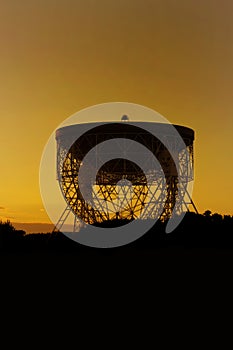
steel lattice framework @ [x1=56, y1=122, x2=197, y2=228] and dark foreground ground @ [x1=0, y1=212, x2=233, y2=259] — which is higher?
steel lattice framework @ [x1=56, y1=122, x2=197, y2=228]

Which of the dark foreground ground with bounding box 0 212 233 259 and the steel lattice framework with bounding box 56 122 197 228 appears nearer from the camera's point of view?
the dark foreground ground with bounding box 0 212 233 259

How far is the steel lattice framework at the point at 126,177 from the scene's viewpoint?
1823 inches

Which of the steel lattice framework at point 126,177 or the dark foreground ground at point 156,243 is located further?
the steel lattice framework at point 126,177

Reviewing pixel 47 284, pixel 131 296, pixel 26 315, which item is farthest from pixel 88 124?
pixel 26 315

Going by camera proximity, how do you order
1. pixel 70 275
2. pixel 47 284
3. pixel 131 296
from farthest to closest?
pixel 70 275 → pixel 47 284 → pixel 131 296

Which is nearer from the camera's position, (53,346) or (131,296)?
(53,346)

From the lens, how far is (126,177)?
1957 inches

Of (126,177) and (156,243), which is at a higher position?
(126,177)

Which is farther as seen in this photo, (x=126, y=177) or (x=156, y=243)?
(x=126, y=177)

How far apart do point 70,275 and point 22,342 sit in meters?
12.0

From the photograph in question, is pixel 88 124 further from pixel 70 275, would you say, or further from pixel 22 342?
pixel 22 342

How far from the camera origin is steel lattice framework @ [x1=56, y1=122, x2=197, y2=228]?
→ 46.3 metres

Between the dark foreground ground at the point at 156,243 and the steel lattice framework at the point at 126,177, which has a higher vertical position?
the steel lattice framework at the point at 126,177

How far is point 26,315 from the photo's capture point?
16.8 metres
